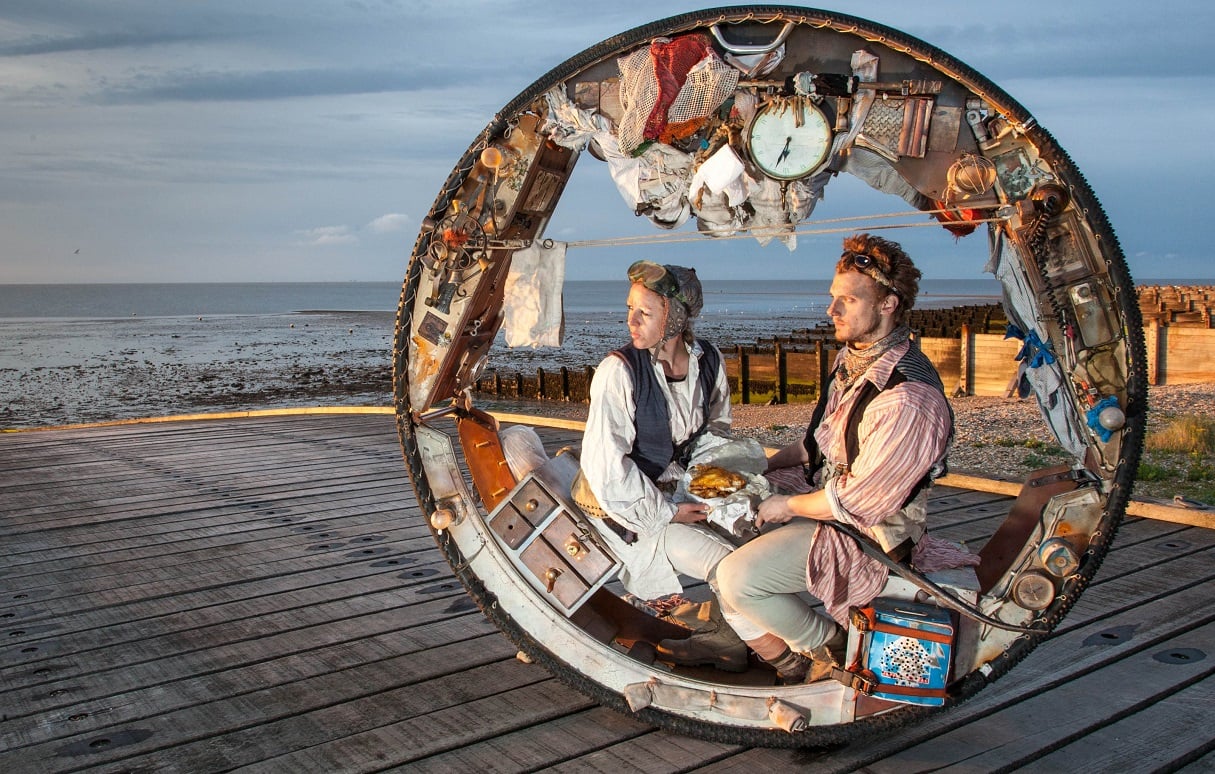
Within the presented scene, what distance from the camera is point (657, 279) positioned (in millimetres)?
3201

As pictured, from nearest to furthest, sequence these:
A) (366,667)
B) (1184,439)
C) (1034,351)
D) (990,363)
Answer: (1034,351), (366,667), (1184,439), (990,363)

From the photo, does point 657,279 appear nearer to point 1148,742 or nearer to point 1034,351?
point 1034,351

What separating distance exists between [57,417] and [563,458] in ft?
68.2

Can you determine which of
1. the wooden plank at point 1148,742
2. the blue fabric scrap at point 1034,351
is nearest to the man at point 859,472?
the blue fabric scrap at point 1034,351

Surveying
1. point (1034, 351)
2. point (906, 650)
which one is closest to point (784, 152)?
point (1034, 351)

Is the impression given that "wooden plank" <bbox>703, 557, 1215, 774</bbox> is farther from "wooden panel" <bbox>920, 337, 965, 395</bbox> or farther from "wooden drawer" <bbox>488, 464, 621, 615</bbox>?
"wooden panel" <bbox>920, 337, 965, 395</bbox>

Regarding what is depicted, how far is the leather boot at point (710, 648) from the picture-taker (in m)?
3.46

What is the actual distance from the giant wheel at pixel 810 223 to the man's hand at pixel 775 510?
49 centimetres

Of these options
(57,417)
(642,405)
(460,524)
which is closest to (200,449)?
(460,524)

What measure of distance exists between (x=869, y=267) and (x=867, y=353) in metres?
0.23

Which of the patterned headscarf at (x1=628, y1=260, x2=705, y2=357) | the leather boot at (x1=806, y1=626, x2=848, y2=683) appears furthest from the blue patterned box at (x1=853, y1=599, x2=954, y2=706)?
the patterned headscarf at (x1=628, y1=260, x2=705, y2=357)

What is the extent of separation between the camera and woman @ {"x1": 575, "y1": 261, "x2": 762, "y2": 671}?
10.3 feet

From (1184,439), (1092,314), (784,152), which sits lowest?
(1184,439)

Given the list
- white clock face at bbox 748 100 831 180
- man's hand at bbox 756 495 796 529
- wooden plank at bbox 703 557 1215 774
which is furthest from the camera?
wooden plank at bbox 703 557 1215 774
